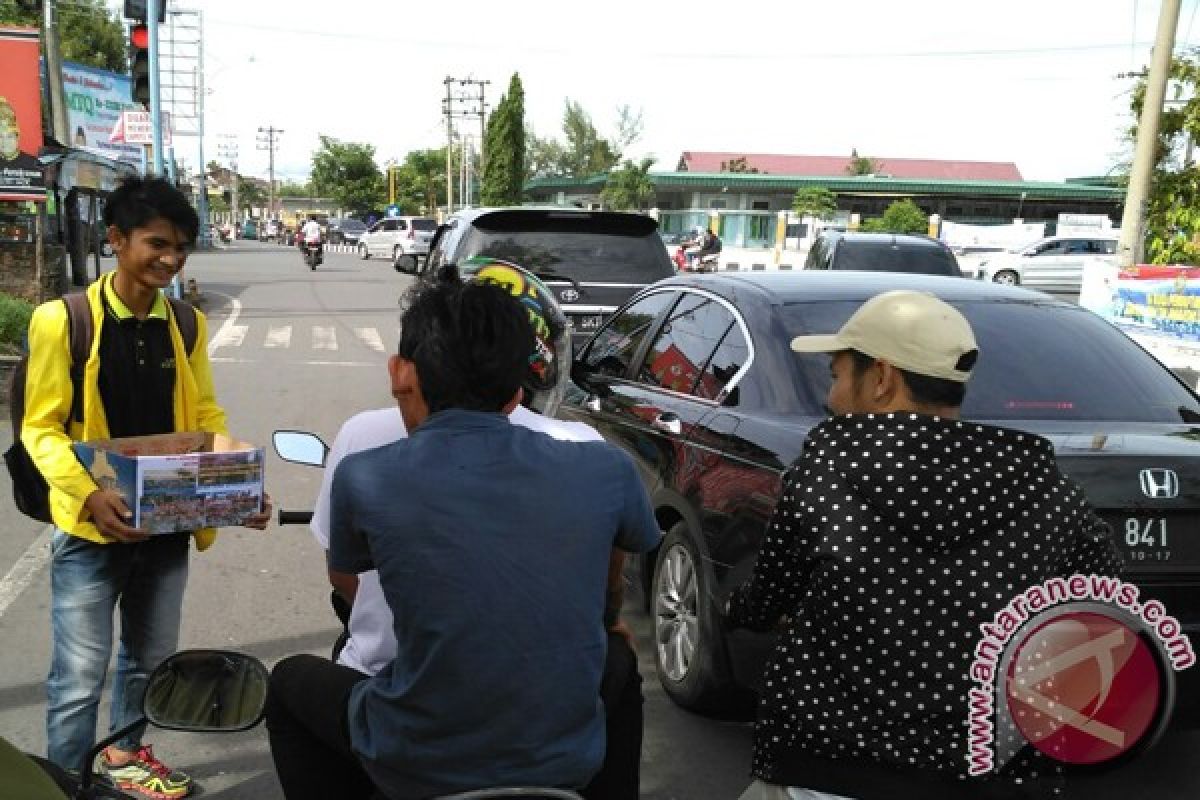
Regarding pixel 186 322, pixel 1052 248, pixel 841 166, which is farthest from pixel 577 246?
pixel 841 166

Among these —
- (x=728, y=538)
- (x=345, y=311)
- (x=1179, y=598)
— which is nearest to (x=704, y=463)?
(x=728, y=538)

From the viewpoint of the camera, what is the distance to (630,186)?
56812 millimetres

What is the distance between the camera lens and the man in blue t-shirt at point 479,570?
176 cm

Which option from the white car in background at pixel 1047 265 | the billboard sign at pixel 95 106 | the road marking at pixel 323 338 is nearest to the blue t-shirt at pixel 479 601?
the road marking at pixel 323 338

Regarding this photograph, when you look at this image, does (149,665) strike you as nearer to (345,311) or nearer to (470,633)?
(470,633)

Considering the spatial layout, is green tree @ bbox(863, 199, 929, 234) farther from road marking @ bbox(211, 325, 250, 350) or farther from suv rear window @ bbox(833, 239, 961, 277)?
road marking @ bbox(211, 325, 250, 350)

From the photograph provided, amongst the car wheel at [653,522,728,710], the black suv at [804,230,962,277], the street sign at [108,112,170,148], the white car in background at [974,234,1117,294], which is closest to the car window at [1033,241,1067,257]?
the white car in background at [974,234,1117,294]

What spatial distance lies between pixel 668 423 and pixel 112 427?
217 cm

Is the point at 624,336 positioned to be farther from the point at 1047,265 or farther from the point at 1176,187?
the point at 1047,265

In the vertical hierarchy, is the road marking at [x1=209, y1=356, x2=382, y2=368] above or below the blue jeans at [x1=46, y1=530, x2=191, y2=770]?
below

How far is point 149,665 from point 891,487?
2396 millimetres

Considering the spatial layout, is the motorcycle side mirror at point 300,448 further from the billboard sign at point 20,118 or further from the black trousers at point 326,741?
the billboard sign at point 20,118

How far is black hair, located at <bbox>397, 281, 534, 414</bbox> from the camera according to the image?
6.30ft

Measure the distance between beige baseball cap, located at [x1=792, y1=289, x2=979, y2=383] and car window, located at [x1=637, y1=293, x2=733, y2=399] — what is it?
2296 millimetres
